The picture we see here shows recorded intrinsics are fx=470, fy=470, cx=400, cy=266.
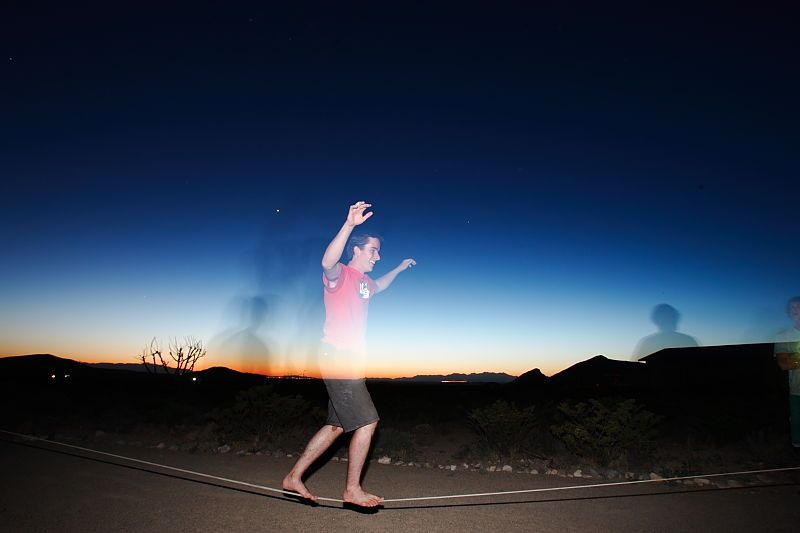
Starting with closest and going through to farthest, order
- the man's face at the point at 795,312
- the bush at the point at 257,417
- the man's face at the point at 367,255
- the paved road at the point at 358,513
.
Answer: the man's face at the point at 367,255 → the paved road at the point at 358,513 → the man's face at the point at 795,312 → the bush at the point at 257,417

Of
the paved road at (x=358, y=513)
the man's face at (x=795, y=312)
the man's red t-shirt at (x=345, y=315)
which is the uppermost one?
the man's face at (x=795, y=312)

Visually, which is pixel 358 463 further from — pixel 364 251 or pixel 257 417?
pixel 257 417

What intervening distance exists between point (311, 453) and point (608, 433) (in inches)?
219

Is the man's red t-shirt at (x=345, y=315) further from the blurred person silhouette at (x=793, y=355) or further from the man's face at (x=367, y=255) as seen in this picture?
the blurred person silhouette at (x=793, y=355)

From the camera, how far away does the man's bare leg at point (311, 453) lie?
3.65m

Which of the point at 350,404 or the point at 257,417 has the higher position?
the point at 350,404

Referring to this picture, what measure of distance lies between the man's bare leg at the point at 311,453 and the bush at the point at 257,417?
571cm

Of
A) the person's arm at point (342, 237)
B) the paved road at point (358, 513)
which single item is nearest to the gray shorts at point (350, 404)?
the person's arm at point (342, 237)

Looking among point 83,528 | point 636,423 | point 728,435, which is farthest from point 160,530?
point 728,435

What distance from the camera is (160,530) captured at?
395cm

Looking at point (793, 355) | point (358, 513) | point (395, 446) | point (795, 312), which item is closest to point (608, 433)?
point (793, 355)

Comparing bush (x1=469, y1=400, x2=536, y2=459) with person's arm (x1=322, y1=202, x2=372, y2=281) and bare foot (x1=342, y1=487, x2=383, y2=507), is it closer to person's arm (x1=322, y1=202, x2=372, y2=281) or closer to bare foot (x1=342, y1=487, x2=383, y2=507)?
bare foot (x1=342, y1=487, x2=383, y2=507)

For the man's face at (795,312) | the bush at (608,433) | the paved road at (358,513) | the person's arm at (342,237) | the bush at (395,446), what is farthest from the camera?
the bush at (395,446)

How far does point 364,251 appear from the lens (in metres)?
3.86
